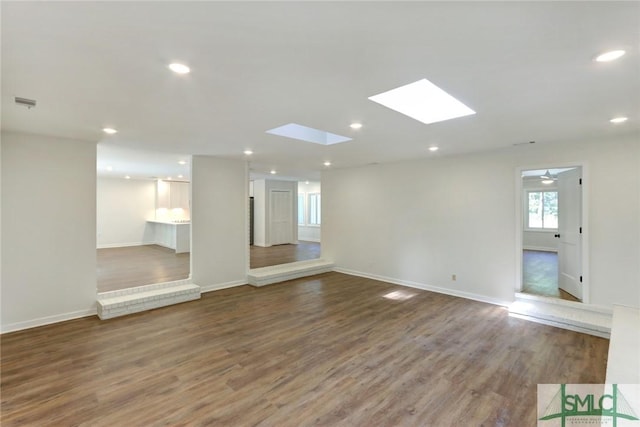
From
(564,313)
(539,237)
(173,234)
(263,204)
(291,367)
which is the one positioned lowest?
(291,367)

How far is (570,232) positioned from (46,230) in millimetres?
7827

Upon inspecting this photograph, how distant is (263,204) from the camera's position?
11.0m

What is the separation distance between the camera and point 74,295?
409cm

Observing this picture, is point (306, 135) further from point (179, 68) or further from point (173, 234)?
point (173, 234)

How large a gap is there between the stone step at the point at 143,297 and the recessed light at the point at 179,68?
3.68 metres

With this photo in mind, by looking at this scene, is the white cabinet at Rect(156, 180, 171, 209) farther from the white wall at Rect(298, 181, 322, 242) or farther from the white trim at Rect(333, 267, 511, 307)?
the white trim at Rect(333, 267, 511, 307)

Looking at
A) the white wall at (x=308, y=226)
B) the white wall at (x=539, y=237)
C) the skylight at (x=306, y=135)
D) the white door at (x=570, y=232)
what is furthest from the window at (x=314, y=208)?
the white door at (x=570, y=232)

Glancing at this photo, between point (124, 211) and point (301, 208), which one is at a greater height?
point (301, 208)

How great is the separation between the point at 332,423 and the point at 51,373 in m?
2.72

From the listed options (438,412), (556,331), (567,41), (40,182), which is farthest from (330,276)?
(567,41)

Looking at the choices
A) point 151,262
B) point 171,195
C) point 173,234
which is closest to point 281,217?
point 173,234

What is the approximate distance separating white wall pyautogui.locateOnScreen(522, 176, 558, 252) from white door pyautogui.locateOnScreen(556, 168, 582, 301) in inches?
200

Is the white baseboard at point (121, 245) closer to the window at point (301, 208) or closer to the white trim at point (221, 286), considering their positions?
the window at point (301, 208)

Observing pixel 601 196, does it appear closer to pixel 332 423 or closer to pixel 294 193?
pixel 332 423
